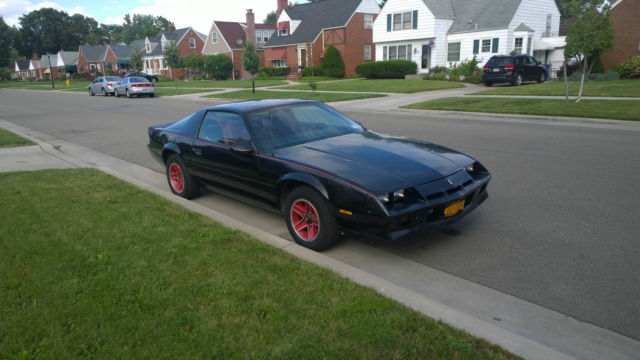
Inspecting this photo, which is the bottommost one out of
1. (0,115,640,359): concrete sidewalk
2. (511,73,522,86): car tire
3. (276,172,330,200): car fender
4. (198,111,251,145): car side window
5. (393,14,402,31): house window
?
(0,115,640,359): concrete sidewalk

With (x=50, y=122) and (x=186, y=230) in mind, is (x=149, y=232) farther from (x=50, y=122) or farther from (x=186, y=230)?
(x=50, y=122)

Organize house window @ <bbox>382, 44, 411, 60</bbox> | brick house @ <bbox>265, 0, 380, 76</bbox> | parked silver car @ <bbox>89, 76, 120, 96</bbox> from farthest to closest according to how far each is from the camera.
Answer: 1. brick house @ <bbox>265, 0, 380, 76</bbox>
2. house window @ <bbox>382, 44, 411, 60</bbox>
3. parked silver car @ <bbox>89, 76, 120, 96</bbox>

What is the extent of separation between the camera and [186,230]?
16.8ft

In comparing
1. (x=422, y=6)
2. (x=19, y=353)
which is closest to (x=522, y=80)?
(x=422, y=6)

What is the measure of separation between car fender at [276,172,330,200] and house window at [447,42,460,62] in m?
31.6

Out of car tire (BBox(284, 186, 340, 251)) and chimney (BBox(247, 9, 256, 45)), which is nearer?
car tire (BBox(284, 186, 340, 251))

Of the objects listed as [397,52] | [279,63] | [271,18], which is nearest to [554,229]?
[397,52]

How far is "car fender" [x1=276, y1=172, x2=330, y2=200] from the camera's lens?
4409mm

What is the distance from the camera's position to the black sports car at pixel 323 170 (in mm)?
4203

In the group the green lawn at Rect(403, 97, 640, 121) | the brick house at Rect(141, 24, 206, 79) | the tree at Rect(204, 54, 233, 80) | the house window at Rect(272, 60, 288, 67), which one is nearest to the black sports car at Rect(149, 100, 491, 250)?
the green lawn at Rect(403, 97, 640, 121)

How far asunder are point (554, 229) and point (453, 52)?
103 feet

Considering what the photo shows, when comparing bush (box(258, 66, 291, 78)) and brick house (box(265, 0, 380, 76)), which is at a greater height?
brick house (box(265, 0, 380, 76))

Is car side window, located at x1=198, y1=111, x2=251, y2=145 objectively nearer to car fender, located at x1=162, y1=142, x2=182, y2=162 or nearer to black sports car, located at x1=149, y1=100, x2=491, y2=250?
black sports car, located at x1=149, y1=100, x2=491, y2=250

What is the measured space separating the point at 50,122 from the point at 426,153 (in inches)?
675
